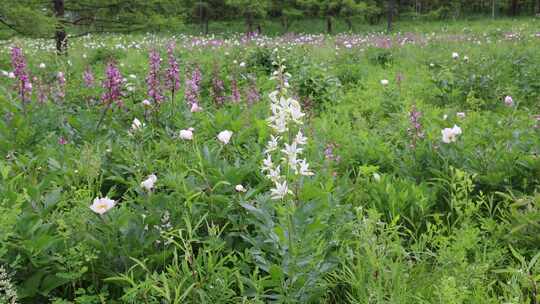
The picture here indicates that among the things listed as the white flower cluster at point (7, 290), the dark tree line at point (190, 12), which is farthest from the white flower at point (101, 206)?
the dark tree line at point (190, 12)

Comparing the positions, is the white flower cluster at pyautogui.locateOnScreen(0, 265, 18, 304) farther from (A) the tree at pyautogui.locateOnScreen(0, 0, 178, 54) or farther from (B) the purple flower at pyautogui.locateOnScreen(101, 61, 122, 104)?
(A) the tree at pyautogui.locateOnScreen(0, 0, 178, 54)

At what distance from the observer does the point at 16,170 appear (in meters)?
3.05

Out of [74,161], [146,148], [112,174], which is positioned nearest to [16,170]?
[74,161]

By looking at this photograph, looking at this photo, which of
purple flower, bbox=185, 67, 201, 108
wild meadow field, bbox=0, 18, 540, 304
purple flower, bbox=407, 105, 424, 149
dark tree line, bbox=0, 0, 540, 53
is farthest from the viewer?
dark tree line, bbox=0, 0, 540, 53

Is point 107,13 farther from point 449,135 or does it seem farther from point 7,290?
point 7,290

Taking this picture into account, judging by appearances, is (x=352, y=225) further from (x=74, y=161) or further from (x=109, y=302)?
(x=74, y=161)

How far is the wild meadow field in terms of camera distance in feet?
6.63

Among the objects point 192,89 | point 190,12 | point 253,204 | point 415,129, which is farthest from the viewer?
point 190,12

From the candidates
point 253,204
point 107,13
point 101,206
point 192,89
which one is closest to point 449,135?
point 253,204

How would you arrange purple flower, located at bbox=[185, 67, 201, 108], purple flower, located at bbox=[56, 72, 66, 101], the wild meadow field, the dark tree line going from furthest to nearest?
the dark tree line, purple flower, located at bbox=[56, 72, 66, 101], purple flower, located at bbox=[185, 67, 201, 108], the wild meadow field

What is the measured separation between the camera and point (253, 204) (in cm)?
261

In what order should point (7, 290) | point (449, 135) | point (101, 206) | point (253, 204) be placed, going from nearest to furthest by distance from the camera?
1. point (7, 290)
2. point (101, 206)
3. point (253, 204)
4. point (449, 135)

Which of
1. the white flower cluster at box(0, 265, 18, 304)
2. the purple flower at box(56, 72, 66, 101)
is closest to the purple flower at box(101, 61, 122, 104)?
the purple flower at box(56, 72, 66, 101)

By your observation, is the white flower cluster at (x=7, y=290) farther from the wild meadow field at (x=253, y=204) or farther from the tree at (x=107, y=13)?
the tree at (x=107, y=13)
